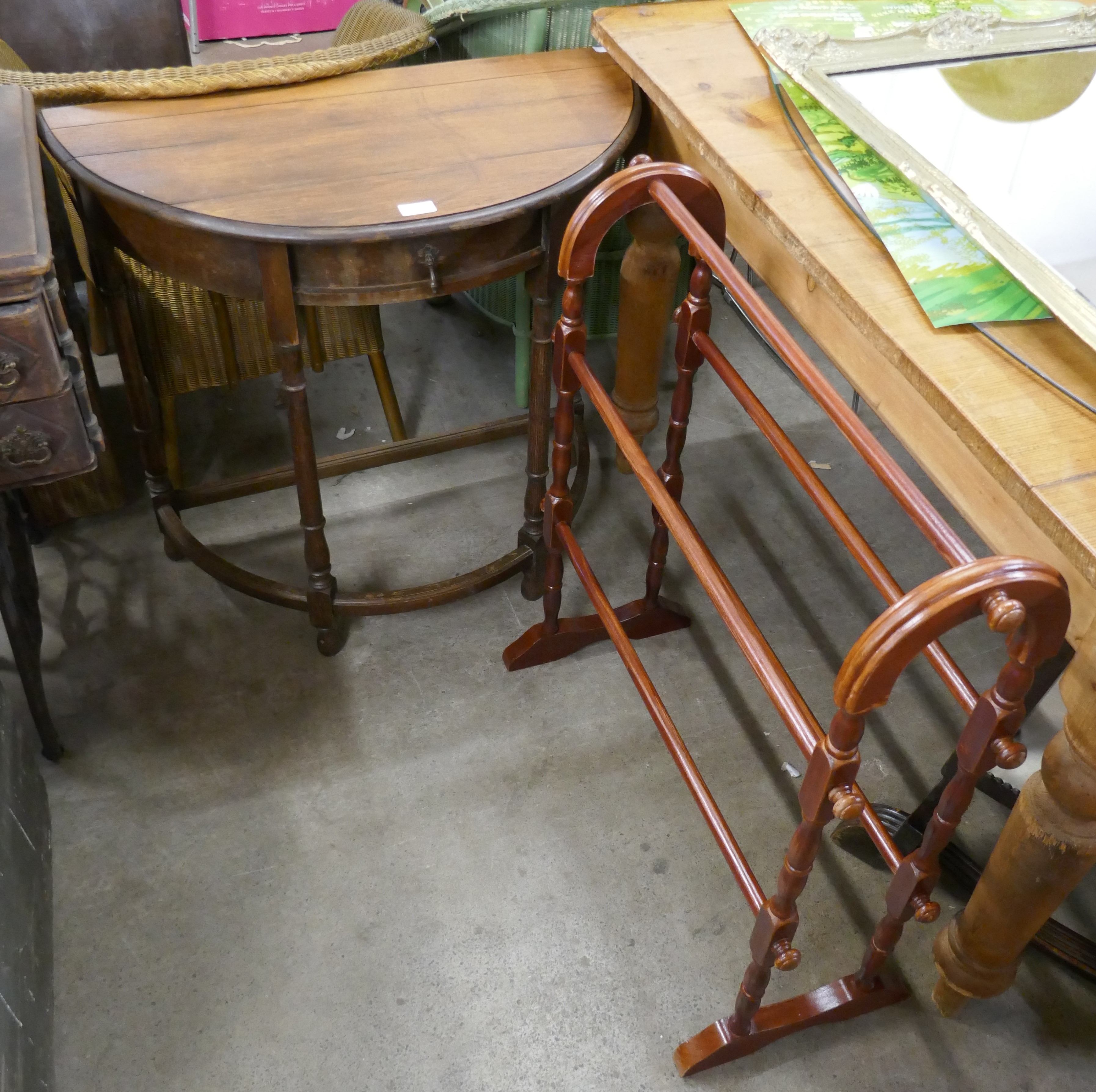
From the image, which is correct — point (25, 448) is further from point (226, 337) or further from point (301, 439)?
point (226, 337)

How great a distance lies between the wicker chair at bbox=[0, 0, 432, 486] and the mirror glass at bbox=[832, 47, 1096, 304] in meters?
0.76

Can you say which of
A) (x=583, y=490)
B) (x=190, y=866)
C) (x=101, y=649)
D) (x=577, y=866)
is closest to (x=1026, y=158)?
(x=583, y=490)

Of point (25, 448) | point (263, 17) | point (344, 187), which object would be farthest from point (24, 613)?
point (263, 17)

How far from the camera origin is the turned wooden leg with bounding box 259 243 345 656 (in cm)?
128

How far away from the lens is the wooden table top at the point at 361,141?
1.29 metres

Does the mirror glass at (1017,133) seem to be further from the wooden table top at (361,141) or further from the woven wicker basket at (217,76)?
the woven wicker basket at (217,76)

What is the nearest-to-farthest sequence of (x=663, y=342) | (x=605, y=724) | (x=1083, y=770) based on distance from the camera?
1. (x=1083, y=770)
2. (x=605, y=724)
3. (x=663, y=342)

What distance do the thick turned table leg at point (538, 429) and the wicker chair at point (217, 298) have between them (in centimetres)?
44

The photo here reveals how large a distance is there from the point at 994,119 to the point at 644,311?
68cm

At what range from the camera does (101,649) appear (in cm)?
179

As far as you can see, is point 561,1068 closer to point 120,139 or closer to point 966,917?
point 966,917

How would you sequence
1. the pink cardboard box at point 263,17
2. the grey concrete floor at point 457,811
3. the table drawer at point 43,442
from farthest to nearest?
the pink cardboard box at point 263,17 → the grey concrete floor at point 457,811 → the table drawer at point 43,442

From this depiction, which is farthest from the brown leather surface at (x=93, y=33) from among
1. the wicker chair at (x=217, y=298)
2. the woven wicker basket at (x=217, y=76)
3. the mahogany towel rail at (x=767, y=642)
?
the mahogany towel rail at (x=767, y=642)

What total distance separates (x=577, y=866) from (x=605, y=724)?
26cm
